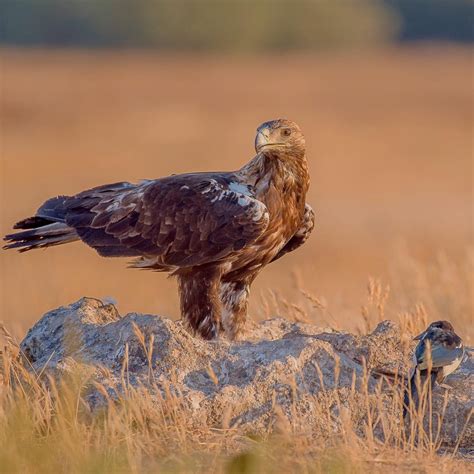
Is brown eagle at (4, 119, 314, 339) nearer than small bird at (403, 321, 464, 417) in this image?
No

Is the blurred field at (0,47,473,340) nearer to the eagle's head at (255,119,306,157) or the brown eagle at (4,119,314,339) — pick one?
the brown eagle at (4,119,314,339)

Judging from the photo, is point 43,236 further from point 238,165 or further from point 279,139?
point 238,165

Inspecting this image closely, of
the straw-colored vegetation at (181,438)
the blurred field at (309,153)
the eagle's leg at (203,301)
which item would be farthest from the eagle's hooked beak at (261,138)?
the straw-colored vegetation at (181,438)

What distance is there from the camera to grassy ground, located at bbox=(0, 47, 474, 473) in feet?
19.1

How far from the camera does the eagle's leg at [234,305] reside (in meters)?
7.78

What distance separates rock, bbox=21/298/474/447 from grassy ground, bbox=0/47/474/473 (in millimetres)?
174

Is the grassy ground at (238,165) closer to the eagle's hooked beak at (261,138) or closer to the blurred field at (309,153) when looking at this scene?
the blurred field at (309,153)

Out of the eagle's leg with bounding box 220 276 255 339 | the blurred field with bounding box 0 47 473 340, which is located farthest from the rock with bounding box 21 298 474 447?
the blurred field with bounding box 0 47 473 340

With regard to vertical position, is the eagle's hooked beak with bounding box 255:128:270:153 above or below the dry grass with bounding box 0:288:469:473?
above

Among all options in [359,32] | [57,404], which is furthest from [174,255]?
[359,32]

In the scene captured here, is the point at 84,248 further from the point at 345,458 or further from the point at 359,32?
the point at 359,32

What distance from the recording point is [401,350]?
6.99 metres

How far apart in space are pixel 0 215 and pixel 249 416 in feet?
58.1

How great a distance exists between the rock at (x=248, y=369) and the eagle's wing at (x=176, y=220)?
0.69 m
